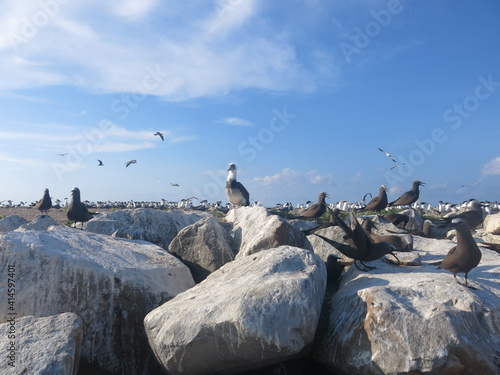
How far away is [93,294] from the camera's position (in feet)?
21.0

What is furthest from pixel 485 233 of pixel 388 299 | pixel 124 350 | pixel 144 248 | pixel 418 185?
pixel 124 350

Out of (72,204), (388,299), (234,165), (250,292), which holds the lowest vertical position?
(388,299)

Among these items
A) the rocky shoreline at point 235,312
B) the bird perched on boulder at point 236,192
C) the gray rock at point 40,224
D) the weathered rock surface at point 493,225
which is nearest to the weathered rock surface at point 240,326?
the rocky shoreline at point 235,312

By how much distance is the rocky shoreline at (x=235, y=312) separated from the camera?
510cm

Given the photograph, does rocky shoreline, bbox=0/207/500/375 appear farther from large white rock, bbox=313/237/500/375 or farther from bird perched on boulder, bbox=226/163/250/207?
bird perched on boulder, bbox=226/163/250/207

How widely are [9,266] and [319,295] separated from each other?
4417mm

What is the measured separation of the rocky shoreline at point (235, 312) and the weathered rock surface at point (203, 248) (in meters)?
0.04

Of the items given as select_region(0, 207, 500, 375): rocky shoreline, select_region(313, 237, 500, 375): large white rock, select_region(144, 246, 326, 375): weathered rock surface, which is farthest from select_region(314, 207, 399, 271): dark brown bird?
select_region(144, 246, 326, 375): weathered rock surface

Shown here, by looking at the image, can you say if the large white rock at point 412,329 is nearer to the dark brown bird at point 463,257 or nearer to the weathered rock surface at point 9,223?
the dark brown bird at point 463,257

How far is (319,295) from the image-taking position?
598 cm

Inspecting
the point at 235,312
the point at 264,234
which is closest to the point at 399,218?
the point at 264,234

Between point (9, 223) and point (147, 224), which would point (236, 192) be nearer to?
point (147, 224)

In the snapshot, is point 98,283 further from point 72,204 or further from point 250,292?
point 72,204

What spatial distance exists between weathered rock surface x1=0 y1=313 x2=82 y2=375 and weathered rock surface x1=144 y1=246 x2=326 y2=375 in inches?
36.7
